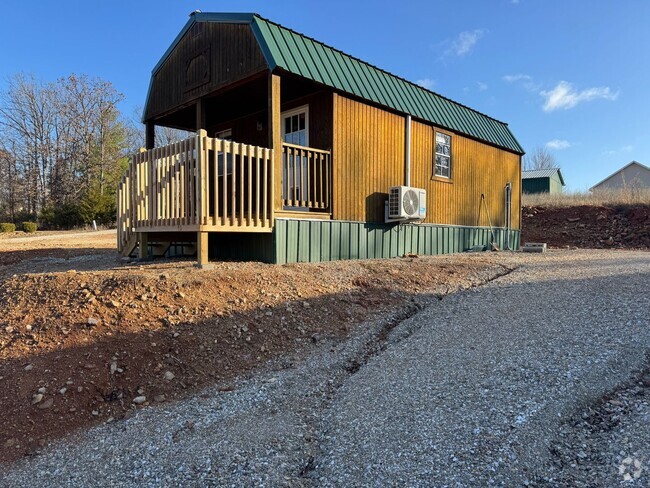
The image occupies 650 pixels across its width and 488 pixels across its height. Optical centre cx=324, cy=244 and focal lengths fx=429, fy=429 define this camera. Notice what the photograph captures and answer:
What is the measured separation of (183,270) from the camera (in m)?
6.01

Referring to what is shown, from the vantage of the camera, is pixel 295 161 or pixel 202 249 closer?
pixel 202 249

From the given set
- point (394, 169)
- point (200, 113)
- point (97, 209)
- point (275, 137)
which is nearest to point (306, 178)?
point (275, 137)

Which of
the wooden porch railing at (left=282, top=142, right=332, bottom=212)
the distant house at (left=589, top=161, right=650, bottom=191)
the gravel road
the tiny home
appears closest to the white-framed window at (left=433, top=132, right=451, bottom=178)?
the tiny home

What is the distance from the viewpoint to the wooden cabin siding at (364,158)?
27.1 ft

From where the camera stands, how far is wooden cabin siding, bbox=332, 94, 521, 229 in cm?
837

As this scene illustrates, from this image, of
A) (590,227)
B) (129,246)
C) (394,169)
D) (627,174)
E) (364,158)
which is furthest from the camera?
(627,174)

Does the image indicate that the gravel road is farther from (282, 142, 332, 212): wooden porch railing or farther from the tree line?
the tree line

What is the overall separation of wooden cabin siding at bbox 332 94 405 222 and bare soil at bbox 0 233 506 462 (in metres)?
2.26

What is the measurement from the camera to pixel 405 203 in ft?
29.4

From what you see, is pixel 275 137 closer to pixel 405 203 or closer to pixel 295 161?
pixel 295 161

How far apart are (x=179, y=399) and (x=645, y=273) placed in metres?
7.78

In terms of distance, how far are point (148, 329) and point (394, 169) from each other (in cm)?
663

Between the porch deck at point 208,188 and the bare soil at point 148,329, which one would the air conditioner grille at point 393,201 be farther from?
the bare soil at point 148,329

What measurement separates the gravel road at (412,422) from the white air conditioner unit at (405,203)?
4.51 m
